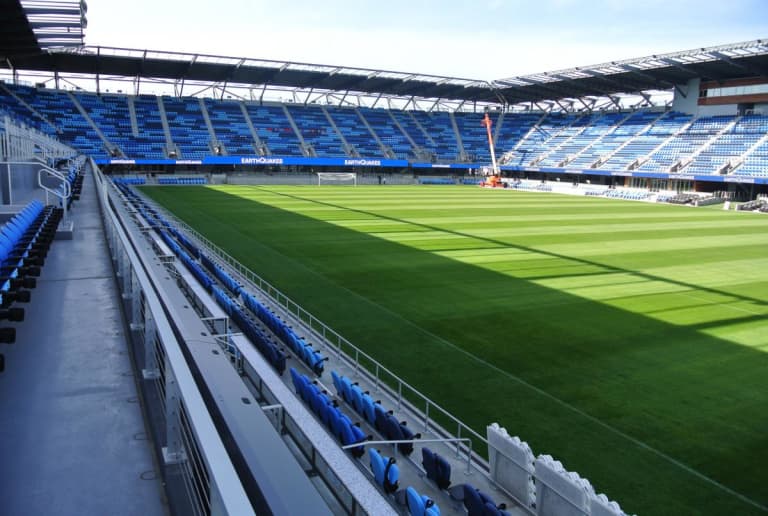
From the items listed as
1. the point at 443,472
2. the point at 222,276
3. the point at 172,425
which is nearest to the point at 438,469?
the point at 443,472

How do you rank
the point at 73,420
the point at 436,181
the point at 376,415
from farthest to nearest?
1. the point at 436,181
2. the point at 376,415
3. the point at 73,420

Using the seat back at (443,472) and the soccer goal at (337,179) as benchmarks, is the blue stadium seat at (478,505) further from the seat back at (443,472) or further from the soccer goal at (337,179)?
the soccer goal at (337,179)

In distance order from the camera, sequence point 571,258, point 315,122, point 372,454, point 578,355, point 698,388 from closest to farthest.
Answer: point 372,454 → point 698,388 → point 578,355 → point 571,258 → point 315,122

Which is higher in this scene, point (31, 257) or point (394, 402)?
point (31, 257)

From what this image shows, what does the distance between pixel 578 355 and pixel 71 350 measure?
9.48 meters

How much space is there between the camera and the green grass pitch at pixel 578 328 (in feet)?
27.0

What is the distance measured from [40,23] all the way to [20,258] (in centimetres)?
2716

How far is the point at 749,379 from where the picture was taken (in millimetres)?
10844

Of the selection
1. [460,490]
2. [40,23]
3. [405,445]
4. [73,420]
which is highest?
[40,23]

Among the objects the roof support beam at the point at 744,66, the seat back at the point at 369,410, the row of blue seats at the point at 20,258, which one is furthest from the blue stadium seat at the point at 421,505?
the roof support beam at the point at 744,66

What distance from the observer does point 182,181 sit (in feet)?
186

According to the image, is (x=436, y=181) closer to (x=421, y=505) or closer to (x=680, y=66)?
(x=680, y=66)

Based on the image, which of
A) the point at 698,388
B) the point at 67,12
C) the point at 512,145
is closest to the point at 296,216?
the point at 67,12

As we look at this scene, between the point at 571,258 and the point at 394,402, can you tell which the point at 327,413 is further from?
the point at 571,258
